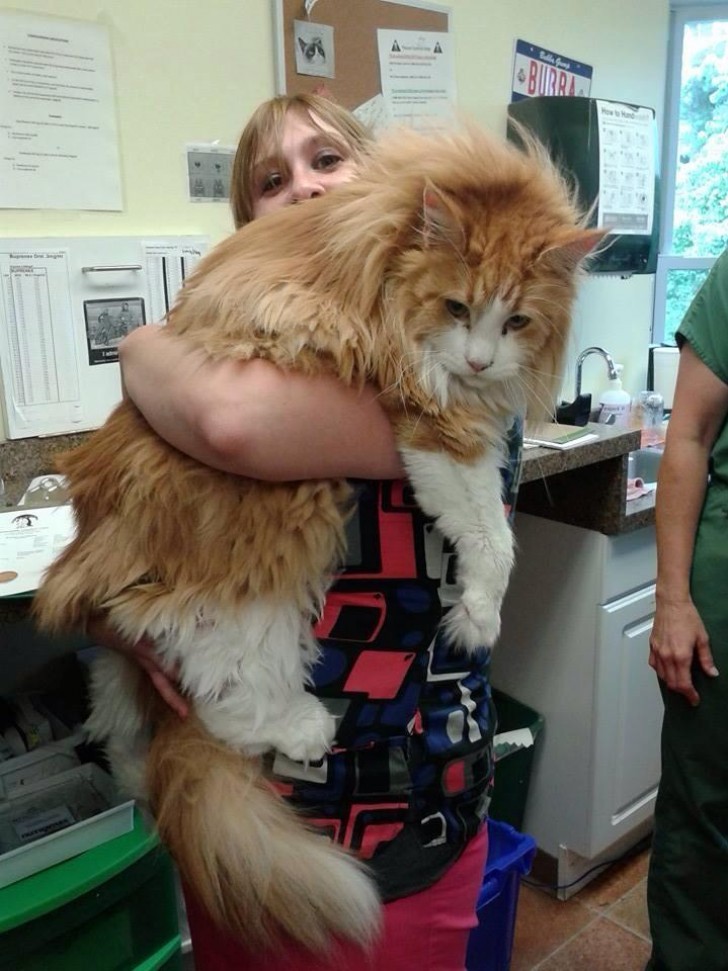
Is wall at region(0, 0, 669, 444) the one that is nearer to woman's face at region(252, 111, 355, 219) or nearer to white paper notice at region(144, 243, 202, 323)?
white paper notice at region(144, 243, 202, 323)

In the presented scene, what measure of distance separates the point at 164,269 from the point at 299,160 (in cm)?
68

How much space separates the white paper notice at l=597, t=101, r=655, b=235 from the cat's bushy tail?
1.96 m

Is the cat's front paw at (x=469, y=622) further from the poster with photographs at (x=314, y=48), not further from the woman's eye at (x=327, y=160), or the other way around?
the poster with photographs at (x=314, y=48)

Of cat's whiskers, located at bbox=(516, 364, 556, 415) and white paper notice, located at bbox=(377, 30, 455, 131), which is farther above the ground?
white paper notice, located at bbox=(377, 30, 455, 131)

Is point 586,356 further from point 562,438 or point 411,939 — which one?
point 411,939

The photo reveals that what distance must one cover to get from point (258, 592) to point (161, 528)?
116mm

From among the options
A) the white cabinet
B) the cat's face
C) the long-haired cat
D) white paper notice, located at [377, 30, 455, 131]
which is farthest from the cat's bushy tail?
white paper notice, located at [377, 30, 455, 131]

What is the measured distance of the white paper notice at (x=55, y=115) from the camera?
143 cm

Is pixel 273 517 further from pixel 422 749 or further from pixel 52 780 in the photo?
pixel 52 780

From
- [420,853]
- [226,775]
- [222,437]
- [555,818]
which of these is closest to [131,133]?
[222,437]

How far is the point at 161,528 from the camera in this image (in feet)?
2.68

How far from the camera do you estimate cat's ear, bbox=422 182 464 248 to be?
761 millimetres

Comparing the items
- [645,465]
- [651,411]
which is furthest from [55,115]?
[651,411]

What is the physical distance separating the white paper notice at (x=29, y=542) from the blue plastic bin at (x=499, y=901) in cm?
97
